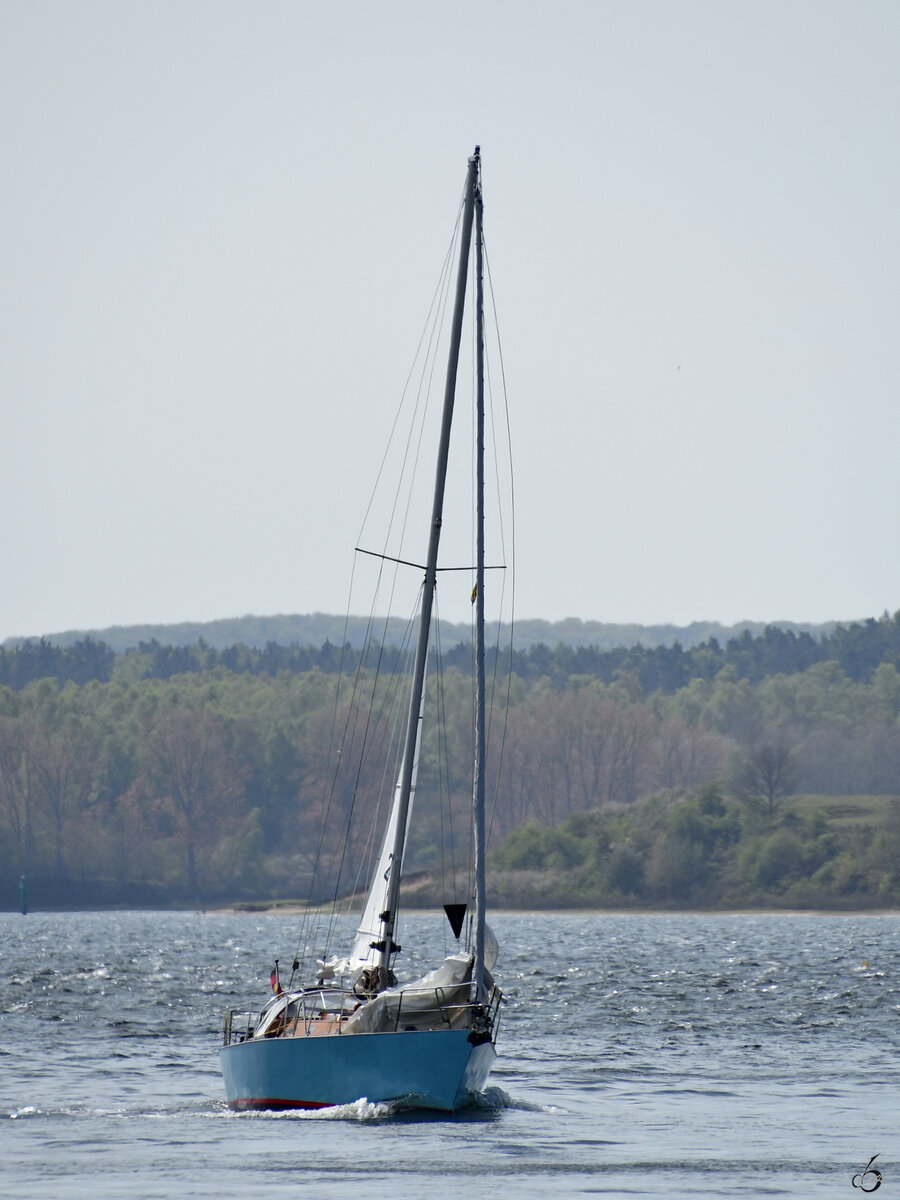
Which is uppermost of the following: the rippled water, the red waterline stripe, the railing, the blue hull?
the railing

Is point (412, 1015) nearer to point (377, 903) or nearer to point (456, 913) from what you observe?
point (456, 913)

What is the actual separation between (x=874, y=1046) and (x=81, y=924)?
146m

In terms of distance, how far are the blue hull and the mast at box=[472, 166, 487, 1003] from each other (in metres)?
1.35

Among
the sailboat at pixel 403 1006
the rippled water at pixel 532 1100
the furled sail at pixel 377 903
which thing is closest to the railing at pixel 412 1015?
the sailboat at pixel 403 1006

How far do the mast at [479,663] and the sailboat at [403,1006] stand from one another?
0.10 feet

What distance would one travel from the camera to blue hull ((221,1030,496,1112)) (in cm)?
3803

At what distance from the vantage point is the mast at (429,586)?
1638 inches

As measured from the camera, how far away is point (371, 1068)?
3841 centimetres

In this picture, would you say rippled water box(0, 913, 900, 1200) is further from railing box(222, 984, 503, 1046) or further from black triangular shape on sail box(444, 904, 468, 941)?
black triangular shape on sail box(444, 904, 468, 941)

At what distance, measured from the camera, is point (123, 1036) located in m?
62.3

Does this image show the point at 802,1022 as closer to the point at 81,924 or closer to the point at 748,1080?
the point at 748,1080

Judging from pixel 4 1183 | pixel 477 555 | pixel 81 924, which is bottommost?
pixel 81 924

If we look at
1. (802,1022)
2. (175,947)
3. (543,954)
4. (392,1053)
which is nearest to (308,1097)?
(392,1053)

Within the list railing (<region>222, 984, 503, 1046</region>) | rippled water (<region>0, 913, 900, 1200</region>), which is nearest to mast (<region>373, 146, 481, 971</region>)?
railing (<region>222, 984, 503, 1046</region>)
